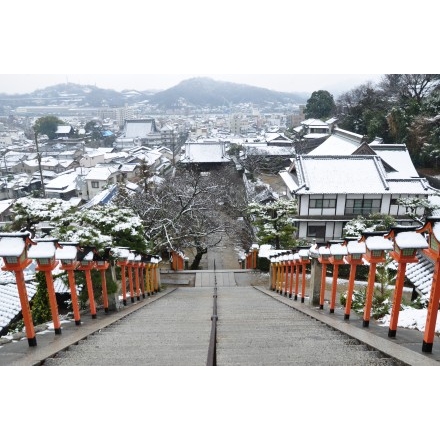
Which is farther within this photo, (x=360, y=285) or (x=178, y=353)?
(x=360, y=285)

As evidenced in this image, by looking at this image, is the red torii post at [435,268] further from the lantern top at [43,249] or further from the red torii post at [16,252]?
the lantern top at [43,249]

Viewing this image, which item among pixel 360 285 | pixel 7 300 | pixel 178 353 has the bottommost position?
pixel 360 285

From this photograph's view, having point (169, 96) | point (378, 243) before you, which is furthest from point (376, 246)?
point (169, 96)

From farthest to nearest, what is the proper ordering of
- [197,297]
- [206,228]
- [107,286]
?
1. [206,228]
2. [197,297]
3. [107,286]

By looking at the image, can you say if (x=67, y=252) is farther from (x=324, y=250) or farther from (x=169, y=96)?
(x=169, y=96)

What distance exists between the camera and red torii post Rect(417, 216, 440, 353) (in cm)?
273

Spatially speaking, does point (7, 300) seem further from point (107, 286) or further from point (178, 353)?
point (178, 353)

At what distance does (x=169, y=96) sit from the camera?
156 meters

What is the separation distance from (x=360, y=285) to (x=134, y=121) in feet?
237

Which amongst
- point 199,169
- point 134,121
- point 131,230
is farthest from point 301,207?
point 134,121

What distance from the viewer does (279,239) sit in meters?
14.0

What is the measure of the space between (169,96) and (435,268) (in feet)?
540

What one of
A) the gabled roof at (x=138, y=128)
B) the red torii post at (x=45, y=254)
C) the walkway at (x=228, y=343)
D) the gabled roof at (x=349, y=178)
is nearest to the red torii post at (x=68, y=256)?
the red torii post at (x=45, y=254)

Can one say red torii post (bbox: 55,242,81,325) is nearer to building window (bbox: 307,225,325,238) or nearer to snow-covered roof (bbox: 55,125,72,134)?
building window (bbox: 307,225,325,238)
